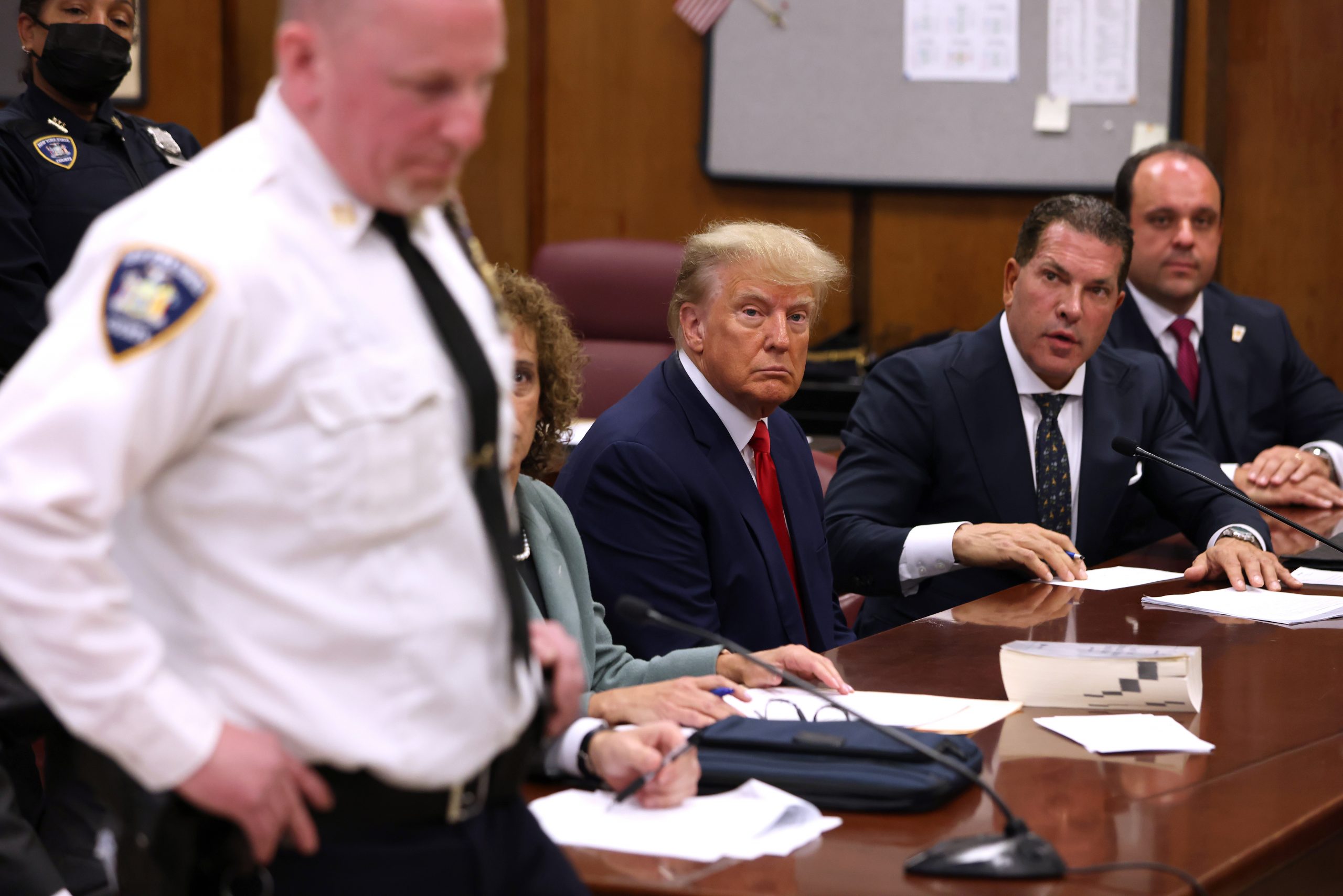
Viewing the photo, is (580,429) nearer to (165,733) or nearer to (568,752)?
(568,752)

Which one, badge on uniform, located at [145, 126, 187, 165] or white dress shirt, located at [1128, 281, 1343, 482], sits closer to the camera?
badge on uniform, located at [145, 126, 187, 165]

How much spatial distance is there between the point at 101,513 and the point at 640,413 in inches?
60.5

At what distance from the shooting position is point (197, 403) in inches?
35.7

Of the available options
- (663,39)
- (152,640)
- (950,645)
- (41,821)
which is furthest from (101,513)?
(663,39)

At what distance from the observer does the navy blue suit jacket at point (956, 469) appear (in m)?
2.86

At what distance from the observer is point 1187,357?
374 centimetres

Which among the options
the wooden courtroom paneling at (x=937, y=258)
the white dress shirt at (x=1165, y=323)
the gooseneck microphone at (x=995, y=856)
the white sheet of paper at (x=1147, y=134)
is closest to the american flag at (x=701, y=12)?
the wooden courtroom paneling at (x=937, y=258)

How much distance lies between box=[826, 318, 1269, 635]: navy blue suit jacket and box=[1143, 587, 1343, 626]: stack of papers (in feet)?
1.14

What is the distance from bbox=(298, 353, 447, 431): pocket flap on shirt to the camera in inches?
37.0

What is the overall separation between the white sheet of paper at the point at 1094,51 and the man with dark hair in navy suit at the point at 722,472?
256cm

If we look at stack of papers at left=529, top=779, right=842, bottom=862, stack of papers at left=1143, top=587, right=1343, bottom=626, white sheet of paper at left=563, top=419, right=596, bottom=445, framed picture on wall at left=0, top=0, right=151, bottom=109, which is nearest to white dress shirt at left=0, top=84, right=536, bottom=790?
stack of papers at left=529, top=779, right=842, bottom=862

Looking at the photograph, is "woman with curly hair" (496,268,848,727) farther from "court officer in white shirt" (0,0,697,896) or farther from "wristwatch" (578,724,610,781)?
"court officer in white shirt" (0,0,697,896)

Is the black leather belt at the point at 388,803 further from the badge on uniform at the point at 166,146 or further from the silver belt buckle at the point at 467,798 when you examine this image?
the badge on uniform at the point at 166,146

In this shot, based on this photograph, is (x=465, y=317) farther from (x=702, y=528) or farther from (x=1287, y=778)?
(x=702, y=528)
